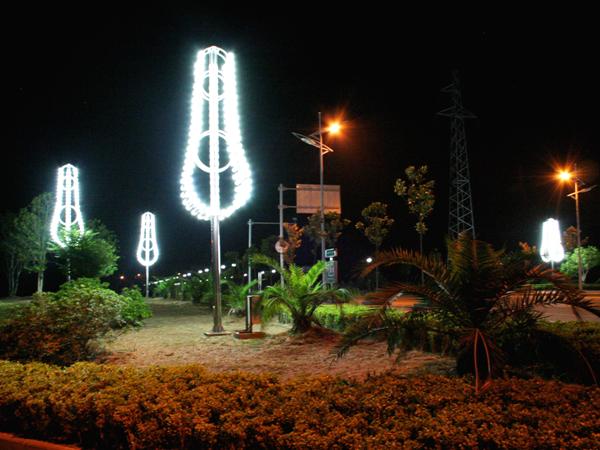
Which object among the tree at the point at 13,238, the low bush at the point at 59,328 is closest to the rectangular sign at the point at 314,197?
the low bush at the point at 59,328

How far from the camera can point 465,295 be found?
21.6 feet

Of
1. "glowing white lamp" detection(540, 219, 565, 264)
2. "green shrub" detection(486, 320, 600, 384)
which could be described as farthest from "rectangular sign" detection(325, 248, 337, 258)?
"glowing white lamp" detection(540, 219, 565, 264)

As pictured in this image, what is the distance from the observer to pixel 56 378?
6418mm

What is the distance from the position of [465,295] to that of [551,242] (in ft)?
113

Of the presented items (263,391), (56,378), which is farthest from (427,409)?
(56,378)

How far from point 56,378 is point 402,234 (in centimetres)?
4863

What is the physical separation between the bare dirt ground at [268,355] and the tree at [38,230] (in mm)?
43071

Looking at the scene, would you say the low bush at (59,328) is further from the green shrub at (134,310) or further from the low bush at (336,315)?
the low bush at (336,315)

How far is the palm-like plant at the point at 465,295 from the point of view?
6320 millimetres

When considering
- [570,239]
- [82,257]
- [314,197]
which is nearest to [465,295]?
[314,197]

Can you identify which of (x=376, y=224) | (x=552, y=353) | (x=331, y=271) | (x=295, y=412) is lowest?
(x=295, y=412)

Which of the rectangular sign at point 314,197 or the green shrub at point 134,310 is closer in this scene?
the green shrub at point 134,310

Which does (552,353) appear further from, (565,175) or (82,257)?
(565,175)

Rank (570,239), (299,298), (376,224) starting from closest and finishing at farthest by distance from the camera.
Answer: (299,298)
(376,224)
(570,239)
